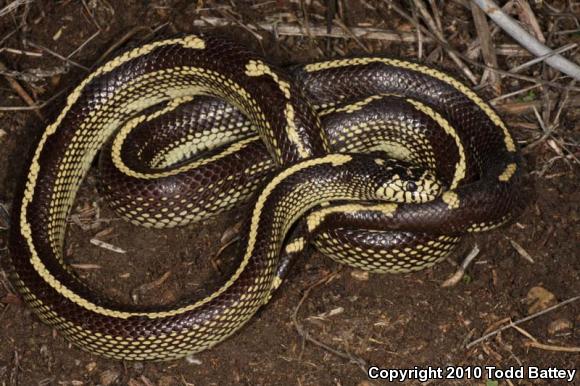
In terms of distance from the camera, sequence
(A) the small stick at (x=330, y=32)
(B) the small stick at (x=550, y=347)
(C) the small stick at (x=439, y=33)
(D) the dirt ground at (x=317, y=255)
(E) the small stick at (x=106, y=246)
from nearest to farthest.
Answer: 1. (B) the small stick at (x=550, y=347)
2. (D) the dirt ground at (x=317, y=255)
3. (E) the small stick at (x=106, y=246)
4. (C) the small stick at (x=439, y=33)
5. (A) the small stick at (x=330, y=32)

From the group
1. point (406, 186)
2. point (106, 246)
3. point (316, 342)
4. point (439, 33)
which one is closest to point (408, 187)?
point (406, 186)

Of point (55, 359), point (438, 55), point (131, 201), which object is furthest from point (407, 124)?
point (55, 359)

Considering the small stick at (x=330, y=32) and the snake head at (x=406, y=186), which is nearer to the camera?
the snake head at (x=406, y=186)

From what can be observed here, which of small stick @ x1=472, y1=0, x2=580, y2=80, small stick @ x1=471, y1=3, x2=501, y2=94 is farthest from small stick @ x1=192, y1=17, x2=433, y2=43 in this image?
small stick @ x1=472, y1=0, x2=580, y2=80

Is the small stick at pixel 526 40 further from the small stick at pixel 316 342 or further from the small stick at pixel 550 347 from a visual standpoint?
the small stick at pixel 316 342

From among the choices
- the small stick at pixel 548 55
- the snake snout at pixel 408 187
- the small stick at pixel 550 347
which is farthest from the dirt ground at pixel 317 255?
the snake snout at pixel 408 187

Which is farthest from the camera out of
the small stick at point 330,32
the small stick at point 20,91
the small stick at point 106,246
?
the small stick at point 330,32

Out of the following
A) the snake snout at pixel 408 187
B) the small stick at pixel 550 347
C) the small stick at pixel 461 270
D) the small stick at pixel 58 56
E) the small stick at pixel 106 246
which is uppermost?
the small stick at pixel 58 56

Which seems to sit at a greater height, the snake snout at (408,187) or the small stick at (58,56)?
the small stick at (58,56)
